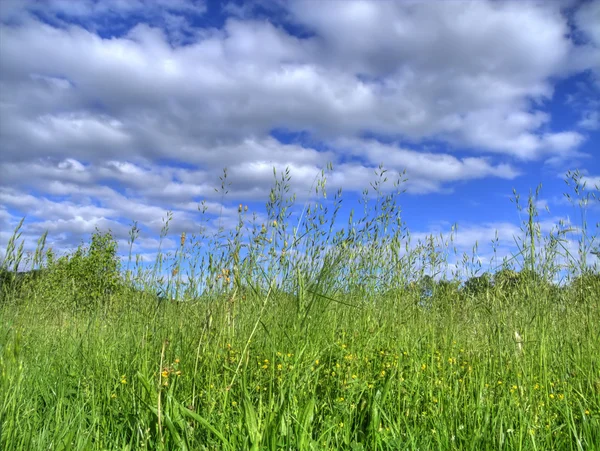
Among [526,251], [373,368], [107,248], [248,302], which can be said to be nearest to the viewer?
[526,251]

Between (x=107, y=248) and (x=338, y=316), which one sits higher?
(x=107, y=248)

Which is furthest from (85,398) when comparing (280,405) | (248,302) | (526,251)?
(526,251)

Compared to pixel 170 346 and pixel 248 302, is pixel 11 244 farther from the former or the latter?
pixel 248 302

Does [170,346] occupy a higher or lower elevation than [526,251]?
lower

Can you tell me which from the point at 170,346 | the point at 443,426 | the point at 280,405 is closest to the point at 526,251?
the point at 443,426

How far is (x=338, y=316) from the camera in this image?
338 cm

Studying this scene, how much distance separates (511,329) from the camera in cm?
241

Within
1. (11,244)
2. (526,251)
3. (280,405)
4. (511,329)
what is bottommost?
(280,405)

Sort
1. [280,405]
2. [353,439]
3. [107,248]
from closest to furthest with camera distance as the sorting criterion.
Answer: [280,405]
[353,439]
[107,248]

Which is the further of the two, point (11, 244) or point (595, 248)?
point (595, 248)

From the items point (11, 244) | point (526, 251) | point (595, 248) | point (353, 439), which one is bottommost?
point (353, 439)

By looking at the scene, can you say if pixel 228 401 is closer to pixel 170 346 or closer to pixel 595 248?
Answer: pixel 170 346

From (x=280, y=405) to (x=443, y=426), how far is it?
0.76 m

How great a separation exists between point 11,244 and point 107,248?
19.7m
